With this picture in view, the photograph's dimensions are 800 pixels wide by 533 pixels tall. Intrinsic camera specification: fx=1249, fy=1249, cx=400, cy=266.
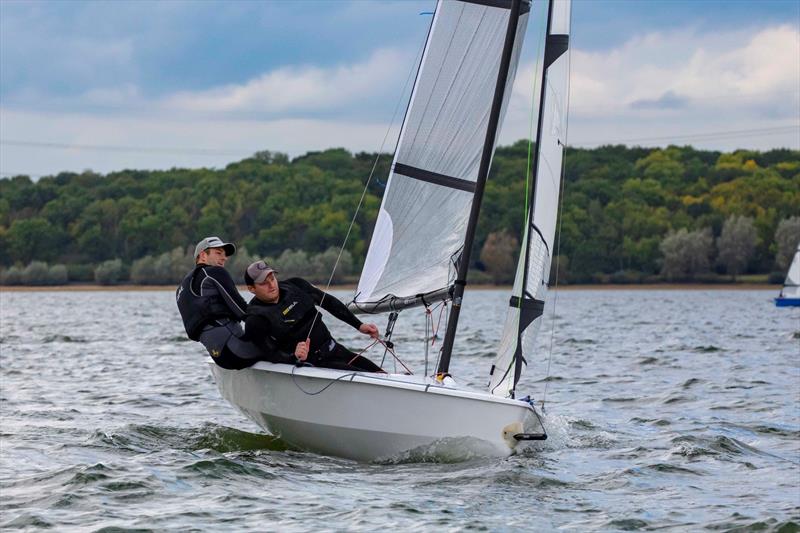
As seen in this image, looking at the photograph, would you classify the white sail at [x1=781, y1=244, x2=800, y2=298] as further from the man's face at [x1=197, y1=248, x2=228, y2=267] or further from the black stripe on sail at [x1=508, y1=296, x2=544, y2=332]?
the man's face at [x1=197, y1=248, x2=228, y2=267]

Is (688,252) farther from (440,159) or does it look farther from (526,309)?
(526,309)

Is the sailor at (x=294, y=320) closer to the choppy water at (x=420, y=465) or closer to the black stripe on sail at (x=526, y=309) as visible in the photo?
the choppy water at (x=420, y=465)

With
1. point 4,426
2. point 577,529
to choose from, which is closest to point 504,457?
point 577,529

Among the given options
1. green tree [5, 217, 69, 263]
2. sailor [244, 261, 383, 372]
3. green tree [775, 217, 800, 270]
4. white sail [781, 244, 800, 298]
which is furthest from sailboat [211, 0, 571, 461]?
green tree [5, 217, 69, 263]

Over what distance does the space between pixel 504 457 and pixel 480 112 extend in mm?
3231

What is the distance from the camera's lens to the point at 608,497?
8.87 m

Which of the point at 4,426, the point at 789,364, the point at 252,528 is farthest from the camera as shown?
the point at 789,364

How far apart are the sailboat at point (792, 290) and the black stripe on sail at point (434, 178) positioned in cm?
4002

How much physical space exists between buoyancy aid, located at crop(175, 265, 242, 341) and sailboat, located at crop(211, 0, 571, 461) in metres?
0.52

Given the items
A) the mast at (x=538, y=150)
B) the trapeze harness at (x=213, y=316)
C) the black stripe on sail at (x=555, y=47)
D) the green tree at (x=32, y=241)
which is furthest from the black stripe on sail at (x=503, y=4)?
the green tree at (x=32, y=241)

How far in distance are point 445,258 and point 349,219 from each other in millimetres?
106016

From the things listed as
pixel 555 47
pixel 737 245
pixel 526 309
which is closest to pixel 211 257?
pixel 526 309

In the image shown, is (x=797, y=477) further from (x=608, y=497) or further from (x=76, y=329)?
(x=76, y=329)

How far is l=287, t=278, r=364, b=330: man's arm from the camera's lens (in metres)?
10.2
